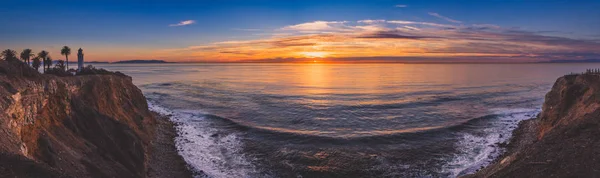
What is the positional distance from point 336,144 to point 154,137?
1544cm

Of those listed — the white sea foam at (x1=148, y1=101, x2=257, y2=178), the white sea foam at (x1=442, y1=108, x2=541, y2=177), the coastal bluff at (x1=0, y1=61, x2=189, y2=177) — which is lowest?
the white sea foam at (x1=148, y1=101, x2=257, y2=178)

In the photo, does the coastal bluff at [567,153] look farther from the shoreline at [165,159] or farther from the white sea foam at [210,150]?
the shoreline at [165,159]

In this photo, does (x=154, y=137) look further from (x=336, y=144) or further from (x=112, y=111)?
(x=336, y=144)

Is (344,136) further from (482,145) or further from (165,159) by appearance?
(165,159)

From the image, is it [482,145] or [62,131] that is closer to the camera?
[62,131]

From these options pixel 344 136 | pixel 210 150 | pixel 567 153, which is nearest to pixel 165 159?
pixel 210 150

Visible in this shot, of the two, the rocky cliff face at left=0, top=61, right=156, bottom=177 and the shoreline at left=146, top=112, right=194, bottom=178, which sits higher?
the rocky cliff face at left=0, top=61, right=156, bottom=177

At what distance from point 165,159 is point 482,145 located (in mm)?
25331

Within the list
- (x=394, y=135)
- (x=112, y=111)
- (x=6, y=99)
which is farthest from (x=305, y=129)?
(x=6, y=99)

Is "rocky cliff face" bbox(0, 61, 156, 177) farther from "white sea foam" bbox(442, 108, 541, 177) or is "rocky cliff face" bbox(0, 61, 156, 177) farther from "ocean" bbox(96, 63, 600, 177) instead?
"white sea foam" bbox(442, 108, 541, 177)

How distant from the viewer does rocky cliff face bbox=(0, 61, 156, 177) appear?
1241 centimetres

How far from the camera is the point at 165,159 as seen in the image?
896 inches

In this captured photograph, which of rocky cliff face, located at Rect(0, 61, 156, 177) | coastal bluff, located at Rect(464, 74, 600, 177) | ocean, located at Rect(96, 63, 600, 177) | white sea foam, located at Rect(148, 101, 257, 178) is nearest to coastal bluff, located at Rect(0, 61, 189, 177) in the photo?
rocky cliff face, located at Rect(0, 61, 156, 177)

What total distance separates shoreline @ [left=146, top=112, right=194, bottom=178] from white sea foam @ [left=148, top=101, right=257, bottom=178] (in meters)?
0.52
